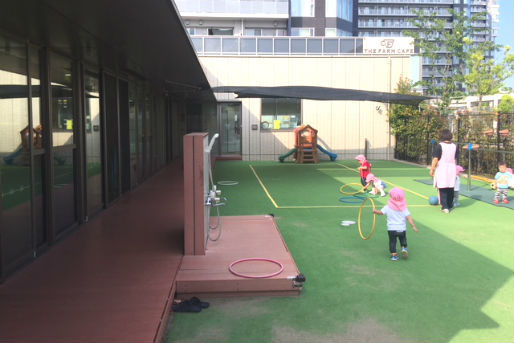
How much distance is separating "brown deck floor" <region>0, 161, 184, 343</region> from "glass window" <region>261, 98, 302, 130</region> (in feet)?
48.5

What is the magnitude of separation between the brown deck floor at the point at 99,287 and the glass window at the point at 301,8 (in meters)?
37.9

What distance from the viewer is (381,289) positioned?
4816mm

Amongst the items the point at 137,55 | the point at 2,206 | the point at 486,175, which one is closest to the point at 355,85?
the point at 486,175

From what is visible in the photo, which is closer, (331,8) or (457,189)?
(457,189)

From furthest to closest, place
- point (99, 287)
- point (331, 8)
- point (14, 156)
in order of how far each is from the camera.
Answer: point (331, 8) → point (14, 156) → point (99, 287)

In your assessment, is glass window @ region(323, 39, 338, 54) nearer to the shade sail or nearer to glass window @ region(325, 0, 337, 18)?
the shade sail

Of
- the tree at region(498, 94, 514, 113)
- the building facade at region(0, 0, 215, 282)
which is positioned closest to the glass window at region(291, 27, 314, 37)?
the tree at region(498, 94, 514, 113)

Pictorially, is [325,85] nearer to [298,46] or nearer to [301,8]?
[298,46]

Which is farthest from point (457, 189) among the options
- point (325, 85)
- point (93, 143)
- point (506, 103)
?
point (506, 103)

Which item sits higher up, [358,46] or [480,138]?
[358,46]

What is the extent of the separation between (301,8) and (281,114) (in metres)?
23.6

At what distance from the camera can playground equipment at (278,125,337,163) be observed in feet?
66.3

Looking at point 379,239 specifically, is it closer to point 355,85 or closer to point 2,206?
point 2,206

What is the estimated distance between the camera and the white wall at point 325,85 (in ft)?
69.6
